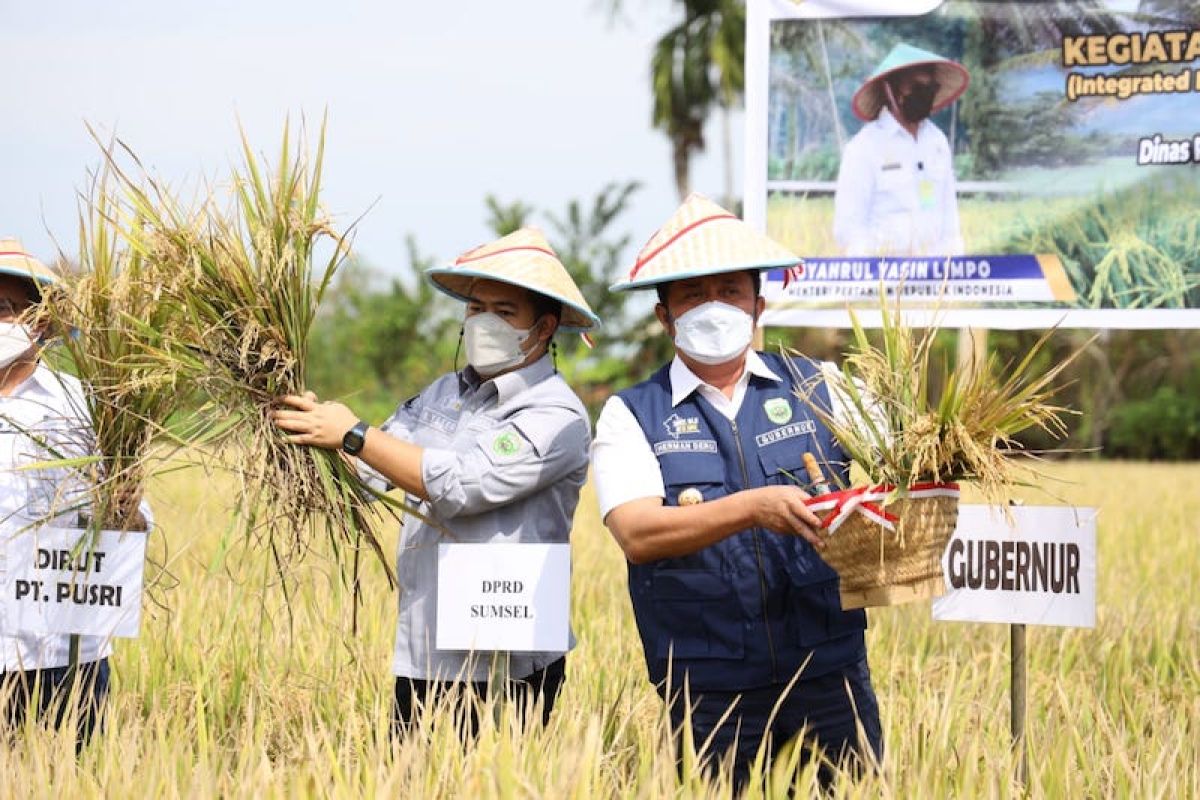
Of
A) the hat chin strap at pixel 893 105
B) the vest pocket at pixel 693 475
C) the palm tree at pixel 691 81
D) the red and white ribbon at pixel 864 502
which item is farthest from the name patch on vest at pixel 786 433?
the palm tree at pixel 691 81

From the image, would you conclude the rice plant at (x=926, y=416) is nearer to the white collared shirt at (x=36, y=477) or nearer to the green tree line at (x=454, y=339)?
the white collared shirt at (x=36, y=477)

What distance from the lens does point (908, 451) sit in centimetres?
290

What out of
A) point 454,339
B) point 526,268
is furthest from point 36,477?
point 454,339

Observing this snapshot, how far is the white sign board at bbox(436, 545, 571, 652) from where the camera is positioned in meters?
3.19

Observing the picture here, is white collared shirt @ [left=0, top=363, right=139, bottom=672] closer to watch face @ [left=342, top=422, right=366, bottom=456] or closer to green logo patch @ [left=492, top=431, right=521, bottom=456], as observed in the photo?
watch face @ [left=342, top=422, right=366, bottom=456]

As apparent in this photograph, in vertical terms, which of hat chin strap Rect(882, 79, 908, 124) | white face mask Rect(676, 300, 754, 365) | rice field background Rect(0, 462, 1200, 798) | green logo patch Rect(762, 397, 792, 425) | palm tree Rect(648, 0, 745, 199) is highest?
palm tree Rect(648, 0, 745, 199)

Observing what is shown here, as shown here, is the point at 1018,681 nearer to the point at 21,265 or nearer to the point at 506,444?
the point at 506,444

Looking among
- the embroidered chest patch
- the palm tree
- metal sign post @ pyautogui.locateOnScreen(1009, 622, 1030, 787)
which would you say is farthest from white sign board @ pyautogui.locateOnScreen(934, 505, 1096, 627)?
the palm tree

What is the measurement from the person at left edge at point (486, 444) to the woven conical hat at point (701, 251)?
21cm

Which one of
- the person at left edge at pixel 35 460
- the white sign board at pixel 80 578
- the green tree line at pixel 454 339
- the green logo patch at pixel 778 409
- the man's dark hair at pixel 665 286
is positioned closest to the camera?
the green logo patch at pixel 778 409

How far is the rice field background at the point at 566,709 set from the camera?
283cm

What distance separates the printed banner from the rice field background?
87 cm

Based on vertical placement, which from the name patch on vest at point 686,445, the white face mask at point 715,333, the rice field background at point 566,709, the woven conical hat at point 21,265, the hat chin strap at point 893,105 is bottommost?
the rice field background at point 566,709

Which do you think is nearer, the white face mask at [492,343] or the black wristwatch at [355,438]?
the black wristwatch at [355,438]
